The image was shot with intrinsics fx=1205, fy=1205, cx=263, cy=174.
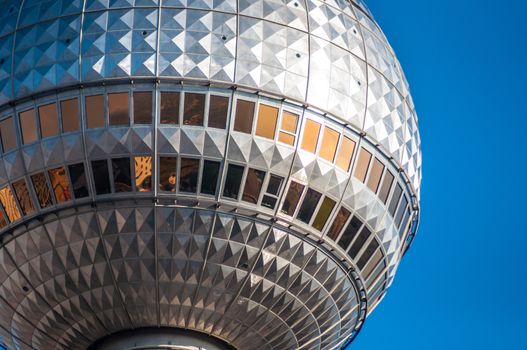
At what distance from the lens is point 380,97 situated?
36.3 meters

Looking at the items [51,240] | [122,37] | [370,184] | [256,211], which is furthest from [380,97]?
[51,240]


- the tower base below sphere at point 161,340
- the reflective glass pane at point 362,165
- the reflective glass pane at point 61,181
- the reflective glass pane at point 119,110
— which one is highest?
the reflective glass pane at point 362,165

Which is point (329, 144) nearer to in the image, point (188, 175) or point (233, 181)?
point (233, 181)

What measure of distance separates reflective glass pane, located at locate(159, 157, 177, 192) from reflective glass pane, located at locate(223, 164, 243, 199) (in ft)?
4.73

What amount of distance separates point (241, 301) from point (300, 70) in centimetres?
689

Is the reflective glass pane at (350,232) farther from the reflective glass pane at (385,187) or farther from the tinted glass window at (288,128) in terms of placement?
the tinted glass window at (288,128)

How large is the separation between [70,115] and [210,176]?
4270mm

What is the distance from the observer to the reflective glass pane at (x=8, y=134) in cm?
3428

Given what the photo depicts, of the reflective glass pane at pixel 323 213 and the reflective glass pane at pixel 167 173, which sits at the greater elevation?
the reflective glass pane at pixel 323 213

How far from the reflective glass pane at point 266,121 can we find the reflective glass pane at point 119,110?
11.9ft

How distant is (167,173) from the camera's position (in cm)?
3319

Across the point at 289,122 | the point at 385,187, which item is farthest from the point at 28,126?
the point at 385,187

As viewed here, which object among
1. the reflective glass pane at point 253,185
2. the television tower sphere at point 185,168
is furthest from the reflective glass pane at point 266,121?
the reflective glass pane at point 253,185

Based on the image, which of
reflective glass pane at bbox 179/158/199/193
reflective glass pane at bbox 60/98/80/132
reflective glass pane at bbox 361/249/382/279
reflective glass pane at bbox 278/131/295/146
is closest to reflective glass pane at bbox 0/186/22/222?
reflective glass pane at bbox 60/98/80/132
